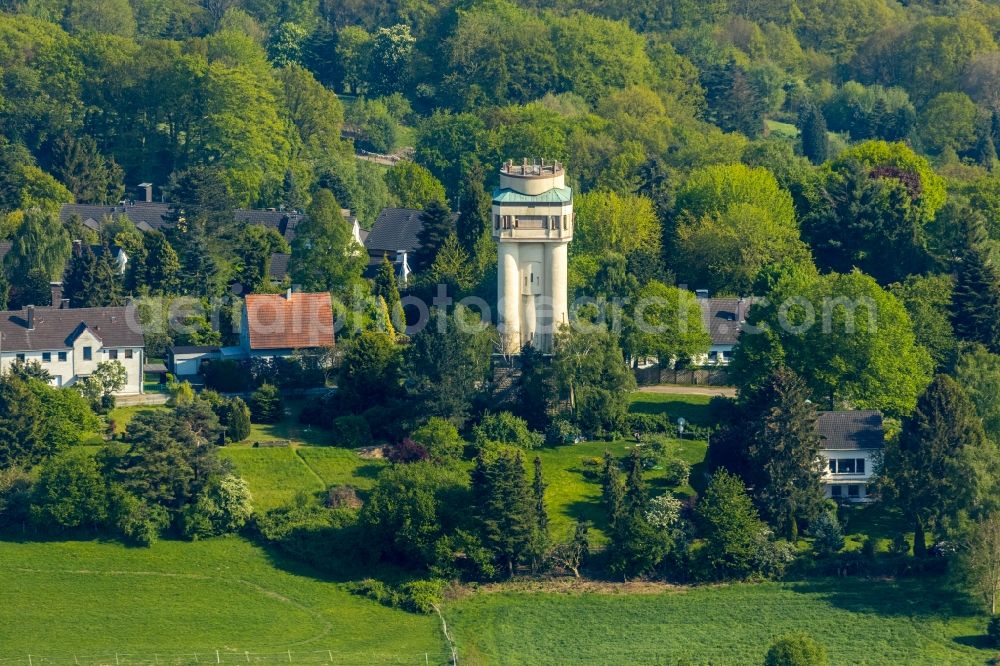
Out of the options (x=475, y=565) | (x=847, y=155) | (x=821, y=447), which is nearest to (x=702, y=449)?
(x=821, y=447)

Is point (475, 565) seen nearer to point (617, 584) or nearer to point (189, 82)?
point (617, 584)

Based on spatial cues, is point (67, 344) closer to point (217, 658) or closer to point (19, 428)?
point (19, 428)

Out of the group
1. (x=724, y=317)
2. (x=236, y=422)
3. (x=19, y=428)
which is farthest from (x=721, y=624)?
(x=19, y=428)

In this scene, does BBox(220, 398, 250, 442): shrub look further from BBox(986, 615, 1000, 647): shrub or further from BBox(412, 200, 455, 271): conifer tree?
BBox(986, 615, 1000, 647): shrub

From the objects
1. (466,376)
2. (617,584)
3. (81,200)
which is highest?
(81,200)

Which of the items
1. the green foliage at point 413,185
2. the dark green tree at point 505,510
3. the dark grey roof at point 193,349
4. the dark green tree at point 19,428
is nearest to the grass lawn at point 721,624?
the dark green tree at point 505,510

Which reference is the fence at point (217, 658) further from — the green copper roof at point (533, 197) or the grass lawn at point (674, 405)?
the green copper roof at point (533, 197)

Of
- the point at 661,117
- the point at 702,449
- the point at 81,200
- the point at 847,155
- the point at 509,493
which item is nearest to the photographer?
the point at 509,493

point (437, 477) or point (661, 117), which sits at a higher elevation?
point (661, 117)

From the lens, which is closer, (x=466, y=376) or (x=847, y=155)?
(x=466, y=376)
